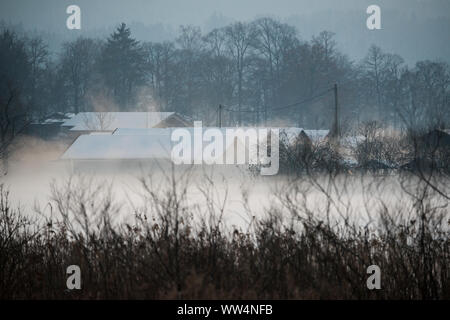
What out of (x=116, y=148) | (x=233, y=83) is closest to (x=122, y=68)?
(x=233, y=83)

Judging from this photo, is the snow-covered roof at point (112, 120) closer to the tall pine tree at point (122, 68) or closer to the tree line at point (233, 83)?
the tree line at point (233, 83)

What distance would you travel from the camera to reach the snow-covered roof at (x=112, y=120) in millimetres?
53562

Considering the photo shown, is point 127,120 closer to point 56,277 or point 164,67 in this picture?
point 164,67

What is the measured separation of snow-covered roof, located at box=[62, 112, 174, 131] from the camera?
5356cm

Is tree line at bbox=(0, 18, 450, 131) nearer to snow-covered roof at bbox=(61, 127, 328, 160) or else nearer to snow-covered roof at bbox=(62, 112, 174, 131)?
snow-covered roof at bbox=(62, 112, 174, 131)

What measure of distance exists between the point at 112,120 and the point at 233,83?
56.9 ft

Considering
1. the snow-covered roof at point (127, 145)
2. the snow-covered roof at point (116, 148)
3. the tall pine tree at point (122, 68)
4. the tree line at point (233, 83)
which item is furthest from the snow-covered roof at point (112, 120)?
the snow-covered roof at point (116, 148)

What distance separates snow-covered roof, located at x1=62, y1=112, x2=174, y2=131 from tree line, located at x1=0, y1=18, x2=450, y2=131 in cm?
612

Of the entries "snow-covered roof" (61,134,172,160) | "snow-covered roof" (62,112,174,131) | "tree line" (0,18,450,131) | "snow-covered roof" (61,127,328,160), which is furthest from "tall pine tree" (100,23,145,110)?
"snow-covered roof" (61,134,172,160)

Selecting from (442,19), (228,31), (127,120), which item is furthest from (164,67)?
(442,19)

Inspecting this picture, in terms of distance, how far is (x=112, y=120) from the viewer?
5484cm

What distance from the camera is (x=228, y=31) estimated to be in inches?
2923

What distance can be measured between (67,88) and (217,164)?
120 feet

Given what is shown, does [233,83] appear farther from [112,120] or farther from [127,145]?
[127,145]
